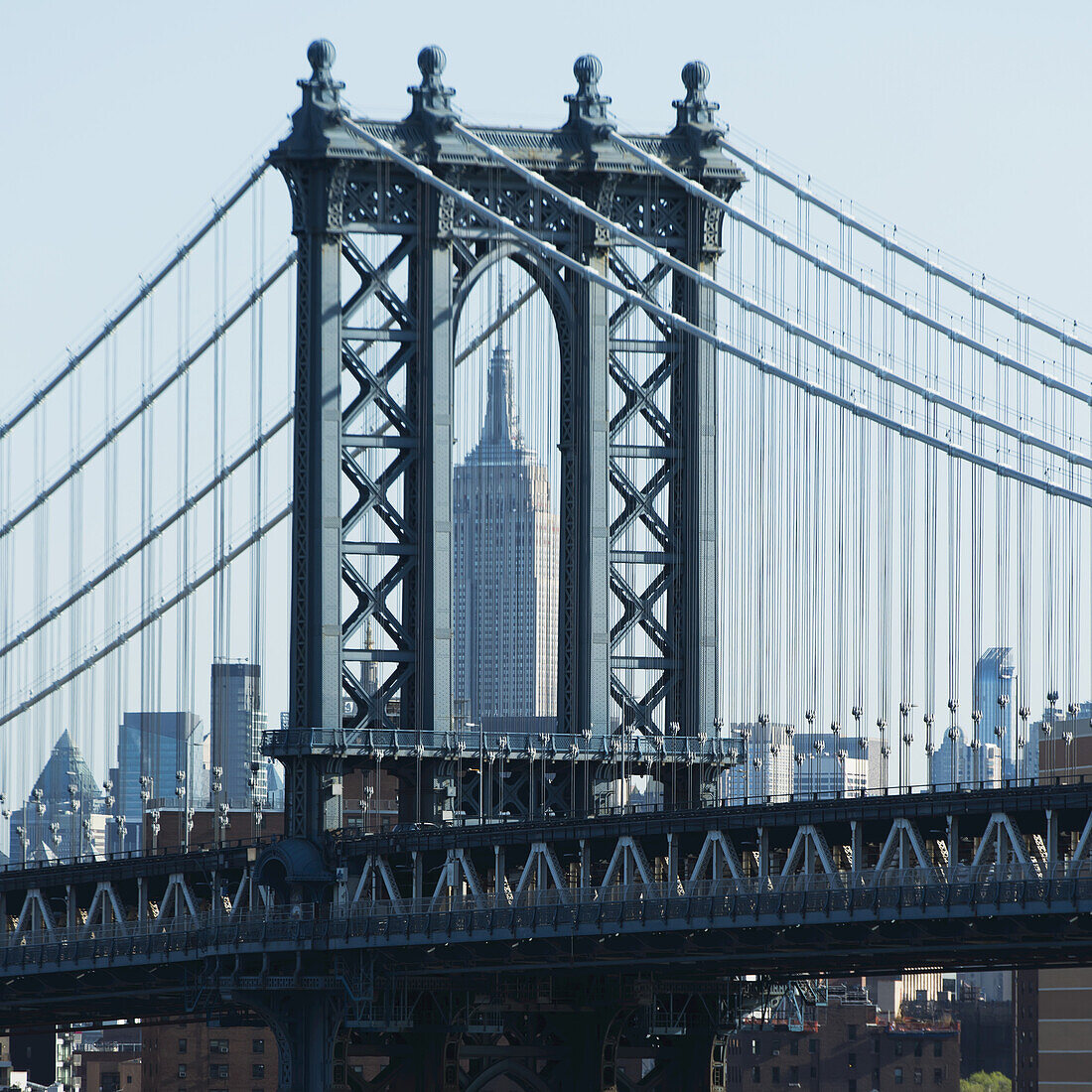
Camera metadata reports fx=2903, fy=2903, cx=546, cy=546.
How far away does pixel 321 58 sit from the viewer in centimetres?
10288

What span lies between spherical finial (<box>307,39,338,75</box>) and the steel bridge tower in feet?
0.26

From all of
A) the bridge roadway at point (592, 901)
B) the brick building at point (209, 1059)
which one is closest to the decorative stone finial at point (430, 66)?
the bridge roadway at point (592, 901)

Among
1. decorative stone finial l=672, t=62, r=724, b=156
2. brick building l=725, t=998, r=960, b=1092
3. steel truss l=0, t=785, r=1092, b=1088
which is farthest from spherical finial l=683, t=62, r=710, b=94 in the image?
brick building l=725, t=998, r=960, b=1092

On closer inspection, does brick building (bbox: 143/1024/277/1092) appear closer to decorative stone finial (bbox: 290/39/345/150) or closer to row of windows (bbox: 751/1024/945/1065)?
row of windows (bbox: 751/1024/945/1065)

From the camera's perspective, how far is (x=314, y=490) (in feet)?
331

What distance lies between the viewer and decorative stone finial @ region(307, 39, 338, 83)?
10250 centimetres

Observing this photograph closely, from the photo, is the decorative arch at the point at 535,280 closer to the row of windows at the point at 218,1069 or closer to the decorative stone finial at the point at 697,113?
the decorative stone finial at the point at 697,113

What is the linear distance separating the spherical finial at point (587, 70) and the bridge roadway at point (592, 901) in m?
29.0

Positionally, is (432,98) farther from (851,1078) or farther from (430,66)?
(851,1078)

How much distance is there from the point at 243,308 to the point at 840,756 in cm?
3835

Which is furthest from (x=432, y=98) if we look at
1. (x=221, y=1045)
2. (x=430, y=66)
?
(x=221, y=1045)

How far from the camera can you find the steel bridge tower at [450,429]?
100750 millimetres

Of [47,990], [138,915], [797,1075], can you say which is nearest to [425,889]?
[138,915]

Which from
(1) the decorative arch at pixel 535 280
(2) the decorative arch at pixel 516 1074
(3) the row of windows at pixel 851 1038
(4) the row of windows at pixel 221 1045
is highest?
(1) the decorative arch at pixel 535 280
